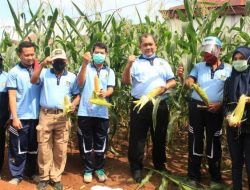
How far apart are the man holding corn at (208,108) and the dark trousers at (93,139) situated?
3.27 feet

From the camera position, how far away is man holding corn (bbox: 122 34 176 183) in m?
4.09

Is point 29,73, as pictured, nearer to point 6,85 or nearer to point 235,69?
point 6,85

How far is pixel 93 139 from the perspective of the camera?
4.41 metres

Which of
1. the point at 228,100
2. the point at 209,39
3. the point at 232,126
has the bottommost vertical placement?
the point at 232,126

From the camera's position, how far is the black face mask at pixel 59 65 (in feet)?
13.3

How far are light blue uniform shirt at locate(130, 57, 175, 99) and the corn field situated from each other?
23 centimetres

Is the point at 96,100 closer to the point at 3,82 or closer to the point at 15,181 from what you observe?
the point at 3,82

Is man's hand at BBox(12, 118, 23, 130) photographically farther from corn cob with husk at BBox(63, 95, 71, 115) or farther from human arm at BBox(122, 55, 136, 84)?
human arm at BBox(122, 55, 136, 84)

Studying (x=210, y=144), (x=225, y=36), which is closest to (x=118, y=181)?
(x=210, y=144)

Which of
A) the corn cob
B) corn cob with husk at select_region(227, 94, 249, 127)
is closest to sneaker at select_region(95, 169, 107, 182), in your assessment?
the corn cob

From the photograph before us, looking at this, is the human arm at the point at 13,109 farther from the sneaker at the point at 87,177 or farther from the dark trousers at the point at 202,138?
the dark trousers at the point at 202,138

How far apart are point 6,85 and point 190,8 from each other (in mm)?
2326

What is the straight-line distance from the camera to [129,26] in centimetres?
575

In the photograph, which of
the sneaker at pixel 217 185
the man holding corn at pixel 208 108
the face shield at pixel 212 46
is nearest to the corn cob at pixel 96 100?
the man holding corn at pixel 208 108
